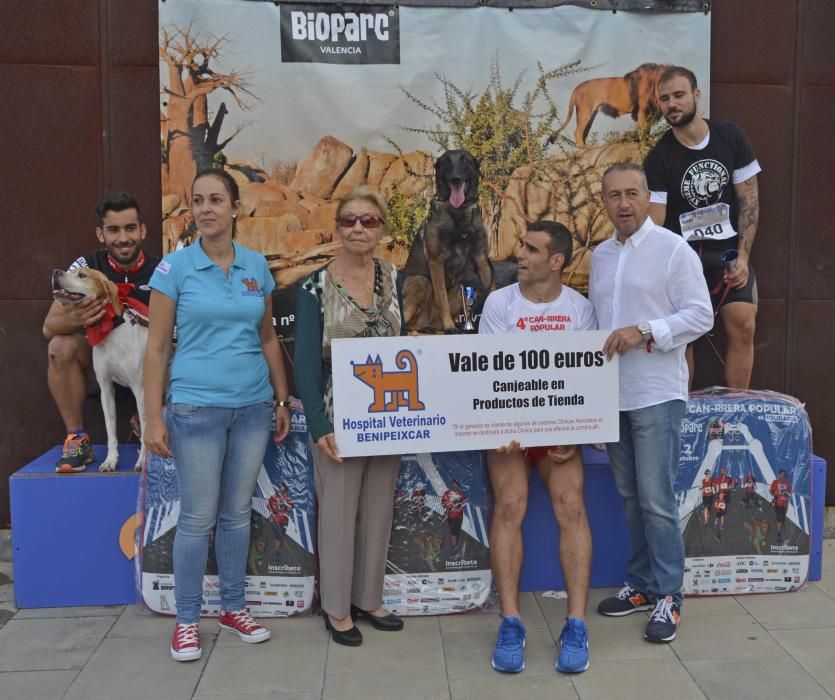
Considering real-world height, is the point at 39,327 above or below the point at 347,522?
above

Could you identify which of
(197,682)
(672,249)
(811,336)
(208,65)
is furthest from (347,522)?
(811,336)

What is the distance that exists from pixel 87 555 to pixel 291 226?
2033 millimetres

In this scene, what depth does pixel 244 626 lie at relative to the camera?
11.4 ft

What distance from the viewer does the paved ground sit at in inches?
121

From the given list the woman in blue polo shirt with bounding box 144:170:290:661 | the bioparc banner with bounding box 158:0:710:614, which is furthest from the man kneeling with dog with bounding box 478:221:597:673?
the bioparc banner with bounding box 158:0:710:614

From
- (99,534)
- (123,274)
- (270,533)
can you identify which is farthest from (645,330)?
(99,534)

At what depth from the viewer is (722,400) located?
394 cm

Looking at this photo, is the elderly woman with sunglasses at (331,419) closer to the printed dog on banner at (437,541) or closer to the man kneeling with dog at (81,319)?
the printed dog on banner at (437,541)

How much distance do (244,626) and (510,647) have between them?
1.14 m

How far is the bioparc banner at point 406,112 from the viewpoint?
4.43m

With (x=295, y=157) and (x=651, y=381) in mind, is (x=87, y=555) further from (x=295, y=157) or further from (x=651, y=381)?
(x=651, y=381)

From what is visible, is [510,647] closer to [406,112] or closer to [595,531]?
[595,531]

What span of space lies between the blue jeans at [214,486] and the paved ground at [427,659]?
0.30 m

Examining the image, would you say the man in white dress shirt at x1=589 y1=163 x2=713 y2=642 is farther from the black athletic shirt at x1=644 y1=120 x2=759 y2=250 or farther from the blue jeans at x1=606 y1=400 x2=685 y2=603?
the black athletic shirt at x1=644 y1=120 x2=759 y2=250
